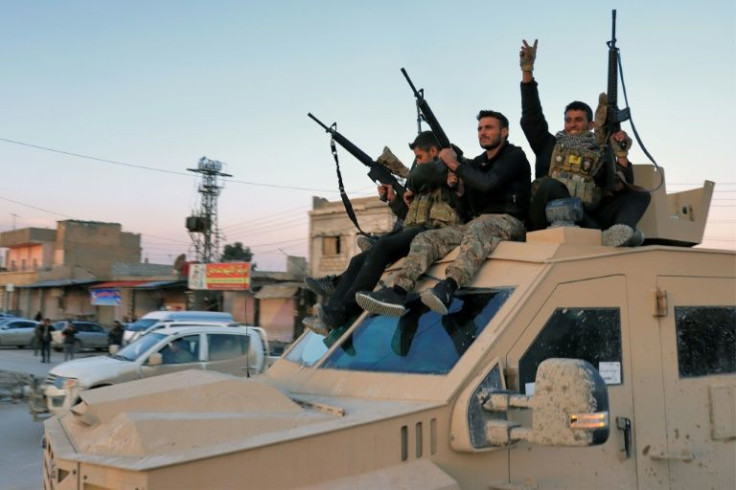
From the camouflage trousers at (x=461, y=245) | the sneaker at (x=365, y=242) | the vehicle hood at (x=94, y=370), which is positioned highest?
the sneaker at (x=365, y=242)

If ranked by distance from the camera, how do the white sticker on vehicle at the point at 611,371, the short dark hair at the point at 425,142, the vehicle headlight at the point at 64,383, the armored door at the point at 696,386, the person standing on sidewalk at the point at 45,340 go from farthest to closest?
the person standing on sidewalk at the point at 45,340 → the vehicle headlight at the point at 64,383 → the short dark hair at the point at 425,142 → the armored door at the point at 696,386 → the white sticker on vehicle at the point at 611,371

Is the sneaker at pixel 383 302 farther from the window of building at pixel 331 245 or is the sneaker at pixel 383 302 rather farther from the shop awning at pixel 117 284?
the shop awning at pixel 117 284

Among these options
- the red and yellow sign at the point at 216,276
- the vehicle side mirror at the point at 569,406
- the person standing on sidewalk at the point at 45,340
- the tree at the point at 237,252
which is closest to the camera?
the vehicle side mirror at the point at 569,406

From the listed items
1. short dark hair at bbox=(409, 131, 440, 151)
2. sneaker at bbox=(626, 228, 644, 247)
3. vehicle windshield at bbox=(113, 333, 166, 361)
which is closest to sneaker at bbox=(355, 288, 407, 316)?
sneaker at bbox=(626, 228, 644, 247)

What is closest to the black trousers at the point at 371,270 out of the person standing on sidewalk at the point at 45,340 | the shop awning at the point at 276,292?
the person standing on sidewalk at the point at 45,340

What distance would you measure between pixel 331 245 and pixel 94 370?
24483 mm

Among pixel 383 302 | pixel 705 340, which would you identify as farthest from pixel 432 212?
pixel 705 340

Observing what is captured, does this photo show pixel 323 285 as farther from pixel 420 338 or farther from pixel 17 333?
pixel 17 333

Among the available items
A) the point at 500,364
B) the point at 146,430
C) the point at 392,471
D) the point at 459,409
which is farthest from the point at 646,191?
the point at 146,430

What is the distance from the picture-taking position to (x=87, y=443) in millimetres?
2807

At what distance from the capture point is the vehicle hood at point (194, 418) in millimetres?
2520

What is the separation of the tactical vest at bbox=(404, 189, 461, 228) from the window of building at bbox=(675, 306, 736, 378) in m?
1.46

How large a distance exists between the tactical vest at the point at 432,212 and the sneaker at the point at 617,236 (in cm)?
105

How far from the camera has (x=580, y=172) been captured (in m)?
4.57
